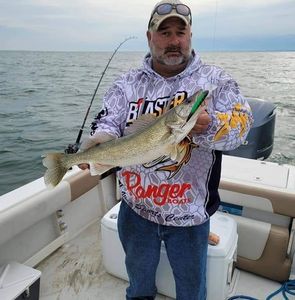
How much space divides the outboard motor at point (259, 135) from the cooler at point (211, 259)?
6.39ft

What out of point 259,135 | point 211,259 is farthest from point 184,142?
point 259,135

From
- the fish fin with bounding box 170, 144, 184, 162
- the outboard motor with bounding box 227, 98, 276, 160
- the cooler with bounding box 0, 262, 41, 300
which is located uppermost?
the fish fin with bounding box 170, 144, 184, 162

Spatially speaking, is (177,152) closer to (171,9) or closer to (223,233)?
(171,9)

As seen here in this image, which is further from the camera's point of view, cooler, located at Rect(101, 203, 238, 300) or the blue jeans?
cooler, located at Rect(101, 203, 238, 300)

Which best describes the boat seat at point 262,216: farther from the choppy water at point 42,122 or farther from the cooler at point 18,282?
A: the choppy water at point 42,122

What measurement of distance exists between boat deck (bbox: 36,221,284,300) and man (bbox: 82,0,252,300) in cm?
100

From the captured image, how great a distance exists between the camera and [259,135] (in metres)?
4.71

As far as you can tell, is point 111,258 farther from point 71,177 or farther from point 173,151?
point 173,151

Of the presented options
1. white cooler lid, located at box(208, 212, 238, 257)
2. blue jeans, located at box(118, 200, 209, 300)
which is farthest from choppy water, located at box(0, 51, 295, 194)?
blue jeans, located at box(118, 200, 209, 300)

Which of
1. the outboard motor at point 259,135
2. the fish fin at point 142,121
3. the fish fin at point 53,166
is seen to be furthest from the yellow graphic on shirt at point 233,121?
the outboard motor at point 259,135

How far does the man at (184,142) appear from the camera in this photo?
1.99 m

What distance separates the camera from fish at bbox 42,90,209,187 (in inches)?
65.1

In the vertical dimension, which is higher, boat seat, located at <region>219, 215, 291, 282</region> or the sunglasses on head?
the sunglasses on head

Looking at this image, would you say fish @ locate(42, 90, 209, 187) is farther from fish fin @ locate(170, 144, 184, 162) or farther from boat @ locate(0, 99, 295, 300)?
boat @ locate(0, 99, 295, 300)
